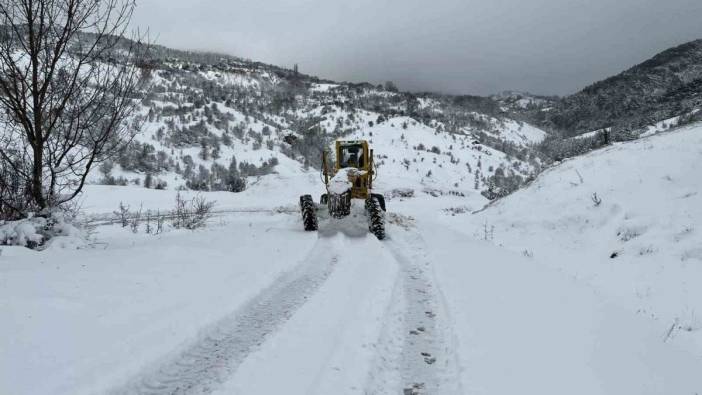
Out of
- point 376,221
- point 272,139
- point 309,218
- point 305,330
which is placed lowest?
point 305,330

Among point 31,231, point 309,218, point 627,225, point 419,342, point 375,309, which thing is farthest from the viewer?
point 309,218

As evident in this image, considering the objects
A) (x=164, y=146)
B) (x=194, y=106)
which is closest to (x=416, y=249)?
(x=164, y=146)

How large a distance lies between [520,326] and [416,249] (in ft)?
15.7

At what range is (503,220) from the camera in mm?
12805

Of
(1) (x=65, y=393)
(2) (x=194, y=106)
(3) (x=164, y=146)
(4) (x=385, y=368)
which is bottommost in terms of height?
(4) (x=385, y=368)

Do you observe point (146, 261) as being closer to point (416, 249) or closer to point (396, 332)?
point (396, 332)

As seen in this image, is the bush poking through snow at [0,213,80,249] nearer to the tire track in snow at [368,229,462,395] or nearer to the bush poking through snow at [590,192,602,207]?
the tire track in snow at [368,229,462,395]

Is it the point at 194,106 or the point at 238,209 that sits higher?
the point at 194,106

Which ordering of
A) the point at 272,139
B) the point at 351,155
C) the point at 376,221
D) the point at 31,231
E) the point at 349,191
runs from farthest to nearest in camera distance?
the point at 272,139
the point at 351,155
the point at 349,191
the point at 376,221
the point at 31,231

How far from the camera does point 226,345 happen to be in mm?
4199

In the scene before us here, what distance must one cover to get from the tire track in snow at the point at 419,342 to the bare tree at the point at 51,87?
5270mm

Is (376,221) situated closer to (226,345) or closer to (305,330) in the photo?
(305,330)

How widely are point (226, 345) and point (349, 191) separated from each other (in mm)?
7637

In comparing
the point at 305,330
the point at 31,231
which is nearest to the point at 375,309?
the point at 305,330
